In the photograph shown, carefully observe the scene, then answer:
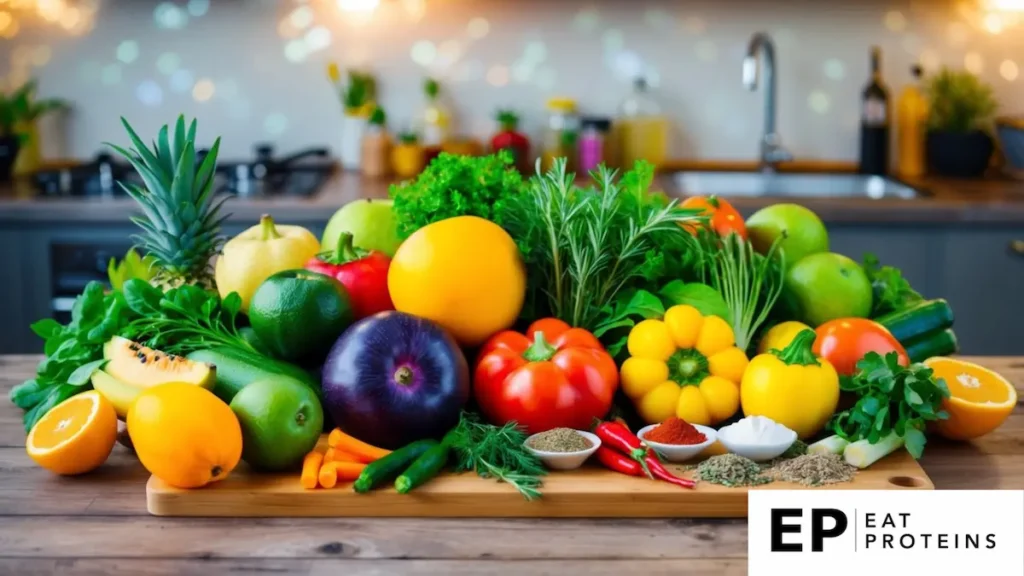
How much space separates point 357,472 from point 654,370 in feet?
1.30

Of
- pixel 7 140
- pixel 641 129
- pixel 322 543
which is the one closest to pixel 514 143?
pixel 641 129

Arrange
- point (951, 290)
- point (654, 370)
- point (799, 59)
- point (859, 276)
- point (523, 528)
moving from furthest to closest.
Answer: point (799, 59), point (951, 290), point (859, 276), point (654, 370), point (523, 528)

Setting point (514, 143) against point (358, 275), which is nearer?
point (358, 275)

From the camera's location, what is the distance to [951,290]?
3.37 m

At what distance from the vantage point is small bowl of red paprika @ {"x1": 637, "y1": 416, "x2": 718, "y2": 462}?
4.61 ft

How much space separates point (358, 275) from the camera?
1621mm

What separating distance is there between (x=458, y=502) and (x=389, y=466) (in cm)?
9

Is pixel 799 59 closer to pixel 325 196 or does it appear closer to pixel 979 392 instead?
pixel 325 196

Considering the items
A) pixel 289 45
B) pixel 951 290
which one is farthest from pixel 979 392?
pixel 289 45

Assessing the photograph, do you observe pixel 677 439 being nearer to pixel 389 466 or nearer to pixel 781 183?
pixel 389 466

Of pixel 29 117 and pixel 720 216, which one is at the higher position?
pixel 29 117

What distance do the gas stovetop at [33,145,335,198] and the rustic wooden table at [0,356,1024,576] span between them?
2.21 m

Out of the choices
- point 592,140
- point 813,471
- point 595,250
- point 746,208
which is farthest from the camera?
point 592,140

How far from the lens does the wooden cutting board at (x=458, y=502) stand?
1329 mm
